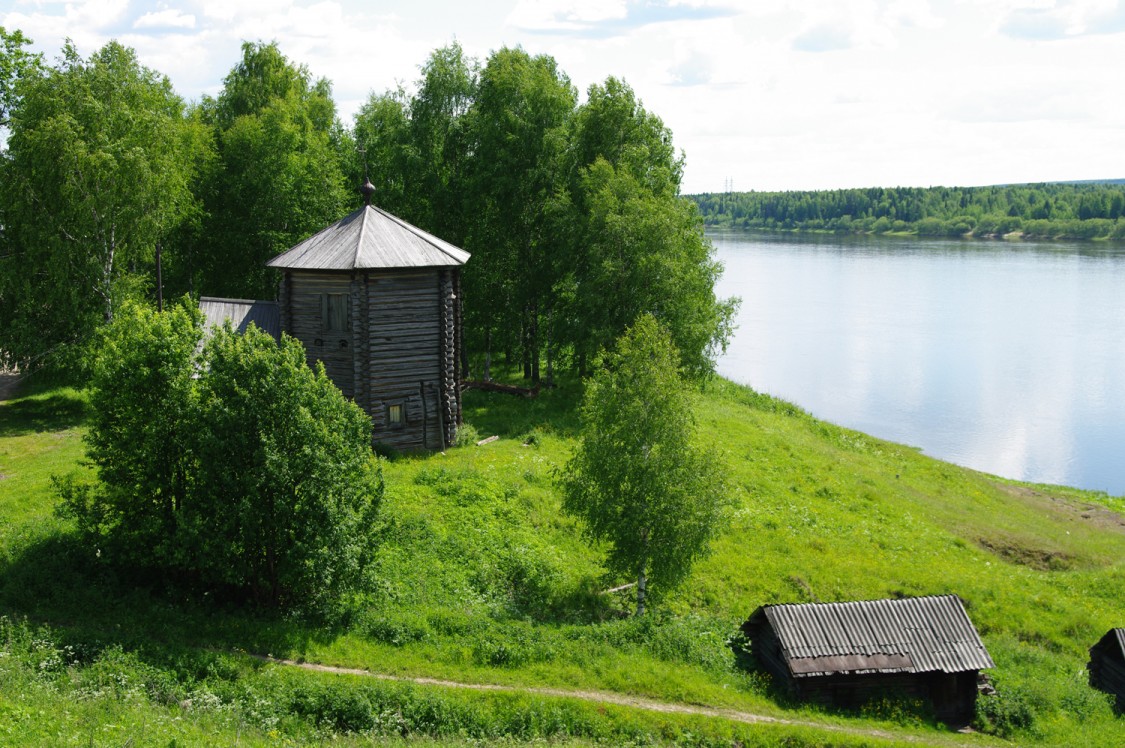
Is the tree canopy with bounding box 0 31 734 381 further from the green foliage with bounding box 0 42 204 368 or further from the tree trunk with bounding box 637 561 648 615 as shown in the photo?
the tree trunk with bounding box 637 561 648 615

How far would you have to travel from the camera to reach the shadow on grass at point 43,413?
29438 mm

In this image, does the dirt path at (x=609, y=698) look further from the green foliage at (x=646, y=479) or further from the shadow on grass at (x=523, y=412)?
the shadow on grass at (x=523, y=412)

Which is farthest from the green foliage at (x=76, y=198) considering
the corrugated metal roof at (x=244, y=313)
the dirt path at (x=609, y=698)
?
the dirt path at (x=609, y=698)

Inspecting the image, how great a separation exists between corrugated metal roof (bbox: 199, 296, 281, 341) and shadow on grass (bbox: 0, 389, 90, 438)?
15.7 ft

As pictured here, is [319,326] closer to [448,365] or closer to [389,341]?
[389,341]

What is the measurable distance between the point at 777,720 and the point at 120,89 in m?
28.9

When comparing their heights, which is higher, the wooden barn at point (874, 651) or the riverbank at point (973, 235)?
the riverbank at point (973, 235)

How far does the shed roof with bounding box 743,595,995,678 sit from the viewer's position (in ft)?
62.6

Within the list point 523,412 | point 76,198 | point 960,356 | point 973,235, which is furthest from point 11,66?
point 973,235

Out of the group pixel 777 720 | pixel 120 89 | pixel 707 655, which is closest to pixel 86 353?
pixel 120 89

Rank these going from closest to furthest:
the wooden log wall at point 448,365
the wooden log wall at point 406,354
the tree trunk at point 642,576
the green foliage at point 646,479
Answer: the green foliage at point 646,479
the tree trunk at point 642,576
the wooden log wall at point 406,354
the wooden log wall at point 448,365

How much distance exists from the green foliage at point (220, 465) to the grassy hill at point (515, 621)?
1.02 meters

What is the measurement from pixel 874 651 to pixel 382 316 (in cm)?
1635

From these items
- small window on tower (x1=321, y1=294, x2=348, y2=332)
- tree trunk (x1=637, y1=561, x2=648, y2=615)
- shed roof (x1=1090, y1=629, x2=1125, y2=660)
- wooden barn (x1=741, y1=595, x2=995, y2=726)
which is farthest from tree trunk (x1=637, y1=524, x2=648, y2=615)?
small window on tower (x1=321, y1=294, x2=348, y2=332)
